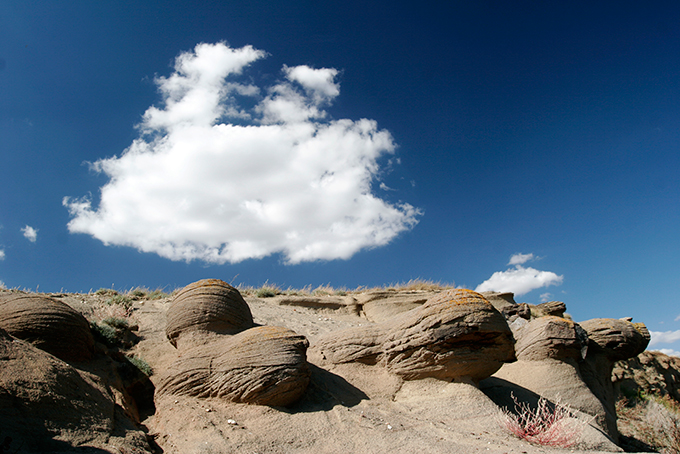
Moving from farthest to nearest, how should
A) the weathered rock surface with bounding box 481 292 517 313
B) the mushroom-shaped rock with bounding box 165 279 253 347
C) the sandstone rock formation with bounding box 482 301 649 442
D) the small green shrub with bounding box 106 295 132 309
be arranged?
the weathered rock surface with bounding box 481 292 517 313, the small green shrub with bounding box 106 295 132 309, the sandstone rock formation with bounding box 482 301 649 442, the mushroom-shaped rock with bounding box 165 279 253 347

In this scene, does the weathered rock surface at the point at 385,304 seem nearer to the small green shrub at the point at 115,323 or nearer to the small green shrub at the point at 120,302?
the small green shrub at the point at 120,302

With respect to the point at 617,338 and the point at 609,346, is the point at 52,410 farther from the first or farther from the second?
the point at 617,338

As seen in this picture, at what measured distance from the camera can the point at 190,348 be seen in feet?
22.9

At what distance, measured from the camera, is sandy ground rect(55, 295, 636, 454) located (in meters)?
5.36

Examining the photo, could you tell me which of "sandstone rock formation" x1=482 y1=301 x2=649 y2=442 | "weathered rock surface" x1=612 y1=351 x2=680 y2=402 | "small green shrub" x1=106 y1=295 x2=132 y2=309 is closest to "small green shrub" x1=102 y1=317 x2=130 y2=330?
"small green shrub" x1=106 y1=295 x2=132 y2=309

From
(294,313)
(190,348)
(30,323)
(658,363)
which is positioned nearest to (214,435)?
(190,348)

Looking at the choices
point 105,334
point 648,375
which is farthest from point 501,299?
point 105,334

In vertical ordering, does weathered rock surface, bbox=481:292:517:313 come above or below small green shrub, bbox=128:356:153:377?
above

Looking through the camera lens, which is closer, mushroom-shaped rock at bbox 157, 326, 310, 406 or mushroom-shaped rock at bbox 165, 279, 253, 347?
mushroom-shaped rock at bbox 157, 326, 310, 406

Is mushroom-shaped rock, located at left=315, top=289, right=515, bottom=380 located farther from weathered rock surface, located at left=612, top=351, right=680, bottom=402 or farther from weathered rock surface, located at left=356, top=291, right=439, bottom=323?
weathered rock surface, located at left=612, top=351, right=680, bottom=402

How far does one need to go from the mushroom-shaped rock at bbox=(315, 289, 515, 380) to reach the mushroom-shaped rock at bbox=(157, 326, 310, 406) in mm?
2031

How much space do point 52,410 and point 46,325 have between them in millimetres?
2148

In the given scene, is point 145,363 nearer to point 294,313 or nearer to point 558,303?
point 294,313

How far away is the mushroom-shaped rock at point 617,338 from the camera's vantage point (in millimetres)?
10945
